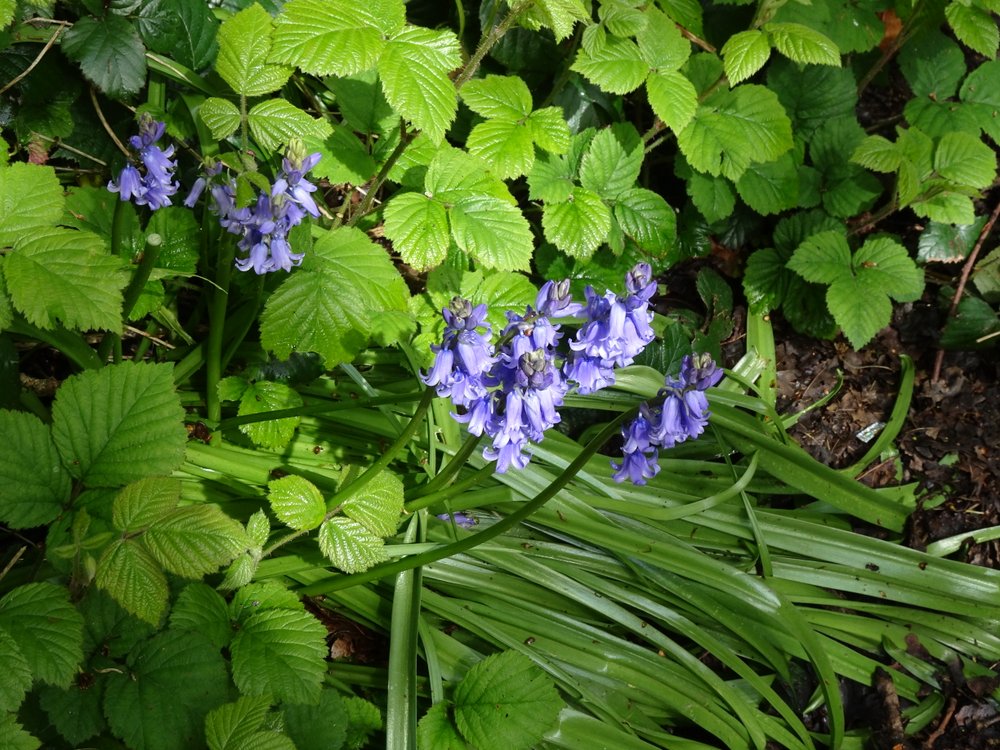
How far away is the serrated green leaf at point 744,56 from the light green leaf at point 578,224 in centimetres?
55

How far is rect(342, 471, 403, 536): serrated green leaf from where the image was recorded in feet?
5.96

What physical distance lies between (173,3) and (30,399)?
109 cm

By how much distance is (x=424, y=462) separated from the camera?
87.0 inches

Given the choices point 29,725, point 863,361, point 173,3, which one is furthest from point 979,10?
point 29,725

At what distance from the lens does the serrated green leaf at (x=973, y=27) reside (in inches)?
104

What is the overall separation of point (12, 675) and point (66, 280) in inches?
28.0

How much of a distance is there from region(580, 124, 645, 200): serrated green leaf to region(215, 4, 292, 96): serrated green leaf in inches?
38.8

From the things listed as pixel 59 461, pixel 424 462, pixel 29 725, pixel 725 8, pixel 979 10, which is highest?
pixel 979 10

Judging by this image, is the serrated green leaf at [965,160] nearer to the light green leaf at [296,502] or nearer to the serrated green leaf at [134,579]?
the light green leaf at [296,502]

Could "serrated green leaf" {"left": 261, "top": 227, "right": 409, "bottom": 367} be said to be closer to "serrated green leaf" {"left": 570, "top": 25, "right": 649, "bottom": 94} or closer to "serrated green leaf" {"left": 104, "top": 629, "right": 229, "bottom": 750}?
"serrated green leaf" {"left": 104, "top": 629, "right": 229, "bottom": 750}

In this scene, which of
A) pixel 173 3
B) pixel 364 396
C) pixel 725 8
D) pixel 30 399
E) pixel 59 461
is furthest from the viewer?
pixel 725 8

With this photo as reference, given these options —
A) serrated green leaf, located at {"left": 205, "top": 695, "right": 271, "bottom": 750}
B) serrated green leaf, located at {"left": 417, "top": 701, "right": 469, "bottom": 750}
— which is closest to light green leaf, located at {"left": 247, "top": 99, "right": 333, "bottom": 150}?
serrated green leaf, located at {"left": 205, "top": 695, "right": 271, "bottom": 750}

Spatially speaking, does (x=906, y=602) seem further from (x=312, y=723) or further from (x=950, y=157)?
(x=312, y=723)

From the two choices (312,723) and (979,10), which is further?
(979,10)
